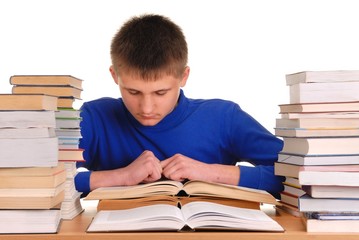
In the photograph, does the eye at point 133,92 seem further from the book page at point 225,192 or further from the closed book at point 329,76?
the closed book at point 329,76

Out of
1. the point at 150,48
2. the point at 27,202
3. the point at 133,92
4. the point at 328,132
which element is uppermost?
the point at 150,48

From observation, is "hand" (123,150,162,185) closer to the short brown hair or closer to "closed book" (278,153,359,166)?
the short brown hair

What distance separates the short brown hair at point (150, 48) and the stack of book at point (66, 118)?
250 mm

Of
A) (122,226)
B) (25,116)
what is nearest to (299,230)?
(122,226)

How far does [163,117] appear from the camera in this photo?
2.56 m

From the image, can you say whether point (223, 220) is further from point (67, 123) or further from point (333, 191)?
point (67, 123)

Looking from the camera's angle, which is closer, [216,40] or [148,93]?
[148,93]

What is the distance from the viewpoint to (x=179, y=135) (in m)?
2.62

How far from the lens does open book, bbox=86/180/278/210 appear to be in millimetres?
1760

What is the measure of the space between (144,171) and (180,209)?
1.13 feet

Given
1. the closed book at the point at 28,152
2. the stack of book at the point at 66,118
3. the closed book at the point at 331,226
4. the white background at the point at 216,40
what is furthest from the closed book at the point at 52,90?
the white background at the point at 216,40

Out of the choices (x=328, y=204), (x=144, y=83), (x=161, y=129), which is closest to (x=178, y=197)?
(x=328, y=204)

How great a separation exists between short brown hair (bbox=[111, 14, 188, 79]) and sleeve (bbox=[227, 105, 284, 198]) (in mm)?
416

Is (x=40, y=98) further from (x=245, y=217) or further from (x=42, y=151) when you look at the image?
(x=245, y=217)
